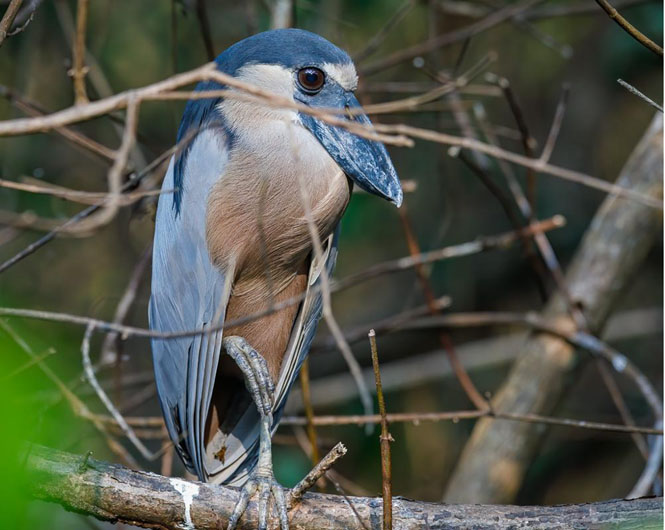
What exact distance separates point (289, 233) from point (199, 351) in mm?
340

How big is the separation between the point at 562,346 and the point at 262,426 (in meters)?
1.01

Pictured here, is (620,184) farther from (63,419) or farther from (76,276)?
(76,276)

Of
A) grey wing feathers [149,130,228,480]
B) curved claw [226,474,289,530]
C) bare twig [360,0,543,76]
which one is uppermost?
bare twig [360,0,543,76]

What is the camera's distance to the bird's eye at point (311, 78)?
1.77 meters

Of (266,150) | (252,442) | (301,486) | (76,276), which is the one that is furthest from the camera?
(76,276)

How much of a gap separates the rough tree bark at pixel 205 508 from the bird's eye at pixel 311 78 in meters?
0.88

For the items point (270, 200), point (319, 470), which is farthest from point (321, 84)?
point (319, 470)

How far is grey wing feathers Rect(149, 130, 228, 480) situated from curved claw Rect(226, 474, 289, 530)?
298 millimetres

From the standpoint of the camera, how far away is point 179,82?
0.95 meters

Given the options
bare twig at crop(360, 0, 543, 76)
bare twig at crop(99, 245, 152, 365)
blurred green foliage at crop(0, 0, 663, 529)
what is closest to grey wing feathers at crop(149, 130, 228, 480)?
bare twig at crop(99, 245, 152, 365)

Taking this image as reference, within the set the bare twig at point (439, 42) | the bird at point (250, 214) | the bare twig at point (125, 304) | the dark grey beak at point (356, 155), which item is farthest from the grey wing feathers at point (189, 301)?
the bare twig at point (439, 42)

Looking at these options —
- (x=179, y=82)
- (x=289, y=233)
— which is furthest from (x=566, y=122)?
(x=179, y=82)

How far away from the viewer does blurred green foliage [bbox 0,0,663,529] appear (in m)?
3.47

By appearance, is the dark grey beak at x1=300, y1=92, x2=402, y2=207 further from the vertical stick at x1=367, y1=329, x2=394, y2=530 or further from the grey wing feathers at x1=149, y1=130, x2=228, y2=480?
the vertical stick at x1=367, y1=329, x2=394, y2=530
